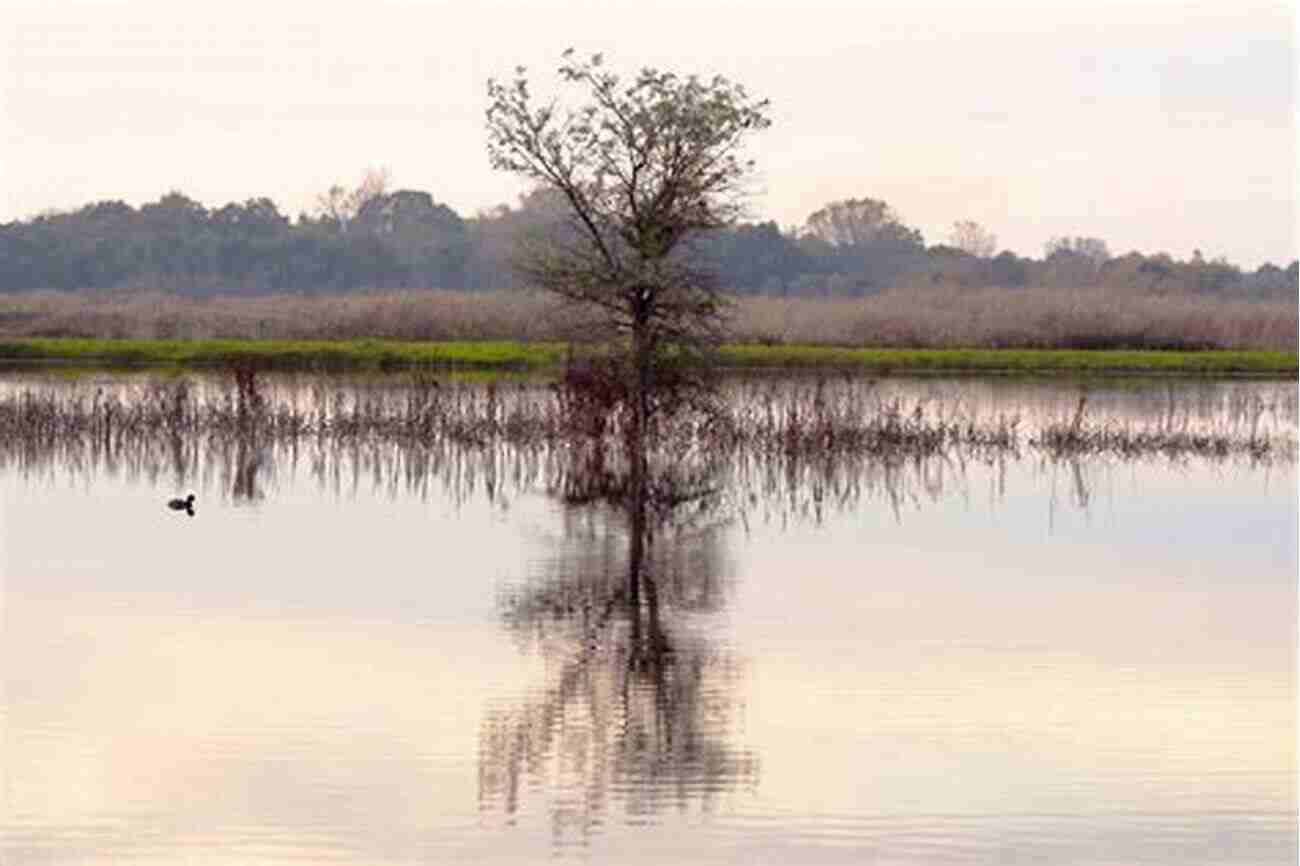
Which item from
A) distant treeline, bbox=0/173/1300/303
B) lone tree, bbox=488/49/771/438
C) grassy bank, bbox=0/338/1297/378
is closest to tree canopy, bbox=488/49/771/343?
lone tree, bbox=488/49/771/438

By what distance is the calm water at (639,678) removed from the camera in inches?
472

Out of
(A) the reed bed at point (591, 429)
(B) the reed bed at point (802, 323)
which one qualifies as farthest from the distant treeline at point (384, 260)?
(A) the reed bed at point (591, 429)

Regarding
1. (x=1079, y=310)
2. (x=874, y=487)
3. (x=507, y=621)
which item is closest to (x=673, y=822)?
(x=507, y=621)

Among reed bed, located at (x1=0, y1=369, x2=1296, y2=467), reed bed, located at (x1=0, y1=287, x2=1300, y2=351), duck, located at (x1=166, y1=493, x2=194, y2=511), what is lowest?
duck, located at (x1=166, y1=493, x2=194, y2=511)

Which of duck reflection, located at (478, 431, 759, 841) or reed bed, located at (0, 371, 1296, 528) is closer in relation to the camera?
duck reflection, located at (478, 431, 759, 841)

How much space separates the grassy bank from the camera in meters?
54.9

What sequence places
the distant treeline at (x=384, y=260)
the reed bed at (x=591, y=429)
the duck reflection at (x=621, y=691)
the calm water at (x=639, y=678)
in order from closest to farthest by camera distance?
the calm water at (x=639, y=678) < the duck reflection at (x=621, y=691) < the reed bed at (x=591, y=429) < the distant treeline at (x=384, y=260)

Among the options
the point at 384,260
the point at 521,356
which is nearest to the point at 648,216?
the point at 521,356

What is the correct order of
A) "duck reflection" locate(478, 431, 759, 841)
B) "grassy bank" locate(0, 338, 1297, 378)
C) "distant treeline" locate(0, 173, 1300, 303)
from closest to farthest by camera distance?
"duck reflection" locate(478, 431, 759, 841) → "grassy bank" locate(0, 338, 1297, 378) → "distant treeline" locate(0, 173, 1300, 303)

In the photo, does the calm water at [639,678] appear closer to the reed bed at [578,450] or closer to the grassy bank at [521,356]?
the reed bed at [578,450]

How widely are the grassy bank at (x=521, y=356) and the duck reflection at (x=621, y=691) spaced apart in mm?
29925

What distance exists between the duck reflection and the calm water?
0.14ft

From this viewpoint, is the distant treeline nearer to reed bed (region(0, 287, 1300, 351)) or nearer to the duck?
reed bed (region(0, 287, 1300, 351))

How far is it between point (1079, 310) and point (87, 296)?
3703 centimetres
